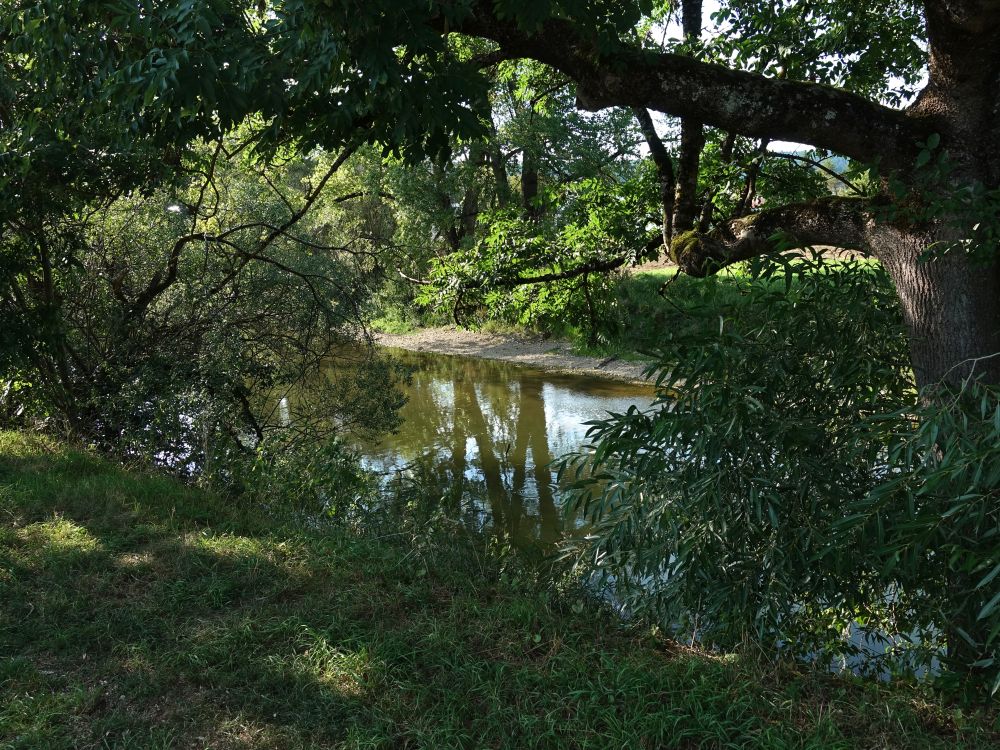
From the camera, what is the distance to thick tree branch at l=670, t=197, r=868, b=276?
436cm

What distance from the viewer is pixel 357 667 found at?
10.6 feet

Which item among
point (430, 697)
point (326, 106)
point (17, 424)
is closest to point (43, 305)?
point (17, 424)

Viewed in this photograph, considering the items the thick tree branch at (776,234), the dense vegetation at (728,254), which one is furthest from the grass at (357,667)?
the thick tree branch at (776,234)

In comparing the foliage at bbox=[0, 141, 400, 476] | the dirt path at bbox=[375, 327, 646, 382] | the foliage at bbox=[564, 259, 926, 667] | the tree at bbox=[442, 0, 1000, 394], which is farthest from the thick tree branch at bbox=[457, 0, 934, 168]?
the dirt path at bbox=[375, 327, 646, 382]

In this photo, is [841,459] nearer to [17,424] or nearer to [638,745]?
[638,745]

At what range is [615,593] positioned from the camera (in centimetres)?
434

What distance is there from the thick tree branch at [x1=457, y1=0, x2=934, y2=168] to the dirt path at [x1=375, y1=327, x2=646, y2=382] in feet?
33.2

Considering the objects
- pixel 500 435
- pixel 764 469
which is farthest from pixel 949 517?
pixel 500 435

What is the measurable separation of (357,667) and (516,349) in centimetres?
1627

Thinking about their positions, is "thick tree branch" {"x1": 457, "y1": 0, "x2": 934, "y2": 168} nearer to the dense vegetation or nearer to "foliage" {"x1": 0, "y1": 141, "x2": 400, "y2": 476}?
the dense vegetation

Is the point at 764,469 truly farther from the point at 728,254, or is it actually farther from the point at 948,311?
the point at 728,254

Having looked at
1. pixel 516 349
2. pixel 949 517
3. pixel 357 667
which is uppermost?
pixel 949 517

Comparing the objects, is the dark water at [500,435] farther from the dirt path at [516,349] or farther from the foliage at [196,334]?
the foliage at [196,334]

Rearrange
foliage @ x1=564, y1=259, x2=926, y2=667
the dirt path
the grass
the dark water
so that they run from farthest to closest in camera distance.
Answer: the dirt path → the dark water → foliage @ x1=564, y1=259, x2=926, y2=667 → the grass
